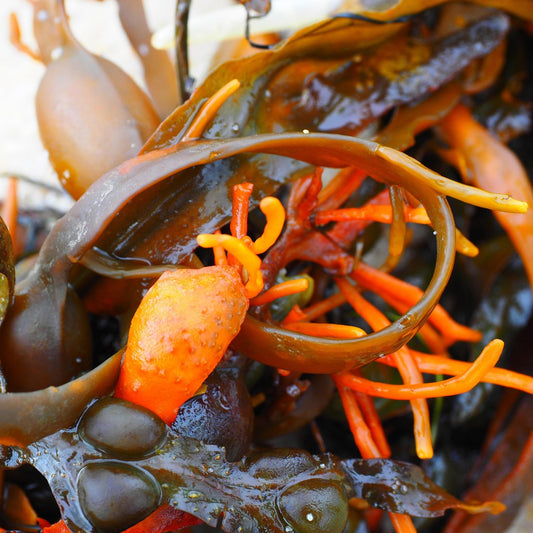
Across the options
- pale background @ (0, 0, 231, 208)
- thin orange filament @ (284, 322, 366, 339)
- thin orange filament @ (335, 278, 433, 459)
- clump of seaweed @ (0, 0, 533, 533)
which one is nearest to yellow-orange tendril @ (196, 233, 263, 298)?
clump of seaweed @ (0, 0, 533, 533)

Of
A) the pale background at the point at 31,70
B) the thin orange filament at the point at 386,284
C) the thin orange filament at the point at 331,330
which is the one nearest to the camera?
the thin orange filament at the point at 331,330

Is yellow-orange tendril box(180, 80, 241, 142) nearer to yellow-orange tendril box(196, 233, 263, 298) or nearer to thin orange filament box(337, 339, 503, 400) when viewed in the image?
yellow-orange tendril box(196, 233, 263, 298)

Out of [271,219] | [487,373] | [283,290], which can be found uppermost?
[271,219]

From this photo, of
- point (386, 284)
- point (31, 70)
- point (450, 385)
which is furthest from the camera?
point (31, 70)

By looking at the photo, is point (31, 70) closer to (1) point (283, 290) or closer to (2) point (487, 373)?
(1) point (283, 290)

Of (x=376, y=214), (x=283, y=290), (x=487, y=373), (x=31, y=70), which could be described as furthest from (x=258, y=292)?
(x=31, y=70)

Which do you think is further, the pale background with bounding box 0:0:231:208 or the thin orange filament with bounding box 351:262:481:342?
the pale background with bounding box 0:0:231:208

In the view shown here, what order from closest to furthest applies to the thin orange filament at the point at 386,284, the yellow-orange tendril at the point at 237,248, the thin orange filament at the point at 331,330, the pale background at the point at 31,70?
the yellow-orange tendril at the point at 237,248 → the thin orange filament at the point at 331,330 → the thin orange filament at the point at 386,284 → the pale background at the point at 31,70

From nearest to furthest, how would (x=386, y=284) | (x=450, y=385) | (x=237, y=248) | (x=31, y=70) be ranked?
(x=237, y=248)
(x=450, y=385)
(x=386, y=284)
(x=31, y=70)

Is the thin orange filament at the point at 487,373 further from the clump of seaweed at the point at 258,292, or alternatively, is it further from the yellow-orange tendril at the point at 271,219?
the yellow-orange tendril at the point at 271,219

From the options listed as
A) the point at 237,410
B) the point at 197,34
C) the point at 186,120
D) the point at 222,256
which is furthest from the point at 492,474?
the point at 197,34

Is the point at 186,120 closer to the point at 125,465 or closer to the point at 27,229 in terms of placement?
the point at 125,465

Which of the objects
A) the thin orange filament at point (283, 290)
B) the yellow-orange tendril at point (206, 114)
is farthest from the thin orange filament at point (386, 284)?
the yellow-orange tendril at point (206, 114)
